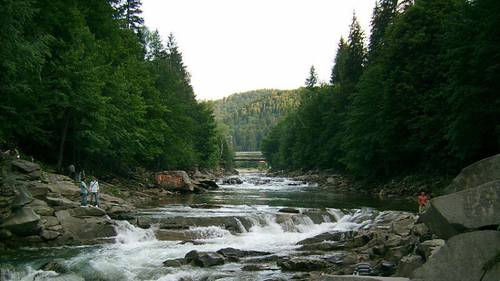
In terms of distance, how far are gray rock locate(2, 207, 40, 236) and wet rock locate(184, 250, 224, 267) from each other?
6522mm

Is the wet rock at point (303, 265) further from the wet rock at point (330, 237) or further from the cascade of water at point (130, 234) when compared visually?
the cascade of water at point (130, 234)

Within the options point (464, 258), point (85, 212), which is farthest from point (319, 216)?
point (464, 258)

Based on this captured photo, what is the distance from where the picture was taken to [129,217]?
876 inches

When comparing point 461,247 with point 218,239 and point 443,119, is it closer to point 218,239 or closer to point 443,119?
point 218,239

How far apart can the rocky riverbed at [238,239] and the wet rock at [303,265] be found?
0.03 m

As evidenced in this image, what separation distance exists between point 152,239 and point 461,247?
14.5 m

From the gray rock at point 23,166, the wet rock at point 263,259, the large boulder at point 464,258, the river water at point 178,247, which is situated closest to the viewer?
the large boulder at point 464,258

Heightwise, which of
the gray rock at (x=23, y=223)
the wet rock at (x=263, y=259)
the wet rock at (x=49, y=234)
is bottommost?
the wet rock at (x=263, y=259)

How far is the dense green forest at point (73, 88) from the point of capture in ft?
56.6

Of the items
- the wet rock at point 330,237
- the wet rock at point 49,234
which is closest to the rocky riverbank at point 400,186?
the wet rock at point 330,237

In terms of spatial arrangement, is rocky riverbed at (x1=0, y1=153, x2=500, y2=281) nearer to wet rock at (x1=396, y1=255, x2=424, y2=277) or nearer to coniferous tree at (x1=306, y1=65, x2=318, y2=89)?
wet rock at (x1=396, y1=255, x2=424, y2=277)

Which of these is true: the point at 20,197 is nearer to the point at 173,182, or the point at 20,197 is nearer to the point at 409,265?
the point at 409,265

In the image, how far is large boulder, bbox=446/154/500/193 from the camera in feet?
34.9

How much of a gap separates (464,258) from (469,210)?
1.11 meters
